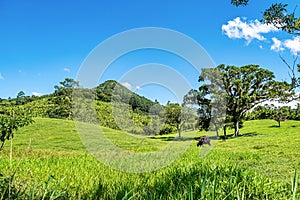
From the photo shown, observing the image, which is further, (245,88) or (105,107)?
(245,88)

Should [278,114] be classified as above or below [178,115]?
above

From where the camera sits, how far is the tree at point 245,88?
33125 mm

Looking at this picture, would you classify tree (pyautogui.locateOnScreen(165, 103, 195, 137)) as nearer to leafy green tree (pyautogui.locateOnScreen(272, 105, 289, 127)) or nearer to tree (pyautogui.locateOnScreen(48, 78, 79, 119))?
tree (pyautogui.locateOnScreen(48, 78, 79, 119))

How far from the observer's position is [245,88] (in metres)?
34.3

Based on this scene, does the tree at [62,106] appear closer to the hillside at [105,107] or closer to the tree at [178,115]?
the hillside at [105,107]

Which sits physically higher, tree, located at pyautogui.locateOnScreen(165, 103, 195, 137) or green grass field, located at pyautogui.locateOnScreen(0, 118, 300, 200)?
tree, located at pyautogui.locateOnScreen(165, 103, 195, 137)

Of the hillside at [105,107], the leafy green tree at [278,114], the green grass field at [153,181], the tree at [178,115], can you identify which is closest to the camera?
the green grass field at [153,181]

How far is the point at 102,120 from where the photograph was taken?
22156mm

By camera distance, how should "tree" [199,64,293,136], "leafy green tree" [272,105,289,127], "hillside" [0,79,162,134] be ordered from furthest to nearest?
"leafy green tree" [272,105,289,127] < "tree" [199,64,293,136] < "hillside" [0,79,162,134]

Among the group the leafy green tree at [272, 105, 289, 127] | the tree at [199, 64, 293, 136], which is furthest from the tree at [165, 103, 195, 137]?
the leafy green tree at [272, 105, 289, 127]

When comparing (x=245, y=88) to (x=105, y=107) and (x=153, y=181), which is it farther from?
(x=153, y=181)

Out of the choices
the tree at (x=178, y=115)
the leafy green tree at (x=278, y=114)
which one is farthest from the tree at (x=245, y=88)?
the leafy green tree at (x=278, y=114)

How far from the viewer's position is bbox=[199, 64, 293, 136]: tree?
109 ft

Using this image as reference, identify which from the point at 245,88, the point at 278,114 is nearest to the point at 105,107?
the point at 245,88
